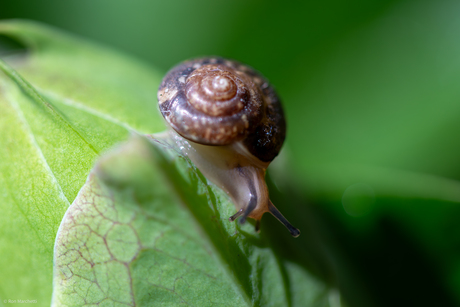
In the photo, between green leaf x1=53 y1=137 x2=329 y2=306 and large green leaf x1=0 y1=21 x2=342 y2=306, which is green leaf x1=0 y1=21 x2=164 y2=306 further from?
green leaf x1=53 y1=137 x2=329 y2=306

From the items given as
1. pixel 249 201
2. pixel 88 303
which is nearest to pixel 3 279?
pixel 88 303

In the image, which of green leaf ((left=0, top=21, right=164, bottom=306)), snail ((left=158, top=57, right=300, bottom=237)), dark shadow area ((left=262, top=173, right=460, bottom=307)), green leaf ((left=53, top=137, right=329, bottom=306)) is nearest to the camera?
green leaf ((left=53, top=137, right=329, bottom=306))

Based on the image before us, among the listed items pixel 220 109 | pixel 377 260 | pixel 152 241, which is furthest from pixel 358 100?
pixel 152 241

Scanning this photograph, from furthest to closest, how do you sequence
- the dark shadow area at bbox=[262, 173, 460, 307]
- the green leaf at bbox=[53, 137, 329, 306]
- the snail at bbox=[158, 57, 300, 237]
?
1. the dark shadow area at bbox=[262, 173, 460, 307]
2. the snail at bbox=[158, 57, 300, 237]
3. the green leaf at bbox=[53, 137, 329, 306]

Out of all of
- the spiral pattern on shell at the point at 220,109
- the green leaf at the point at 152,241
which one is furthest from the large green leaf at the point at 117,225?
the spiral pattern on shell at the point at 220,109

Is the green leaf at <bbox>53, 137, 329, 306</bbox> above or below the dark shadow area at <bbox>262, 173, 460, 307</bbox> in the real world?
above

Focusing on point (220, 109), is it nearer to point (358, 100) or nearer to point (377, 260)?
point (377, 260)

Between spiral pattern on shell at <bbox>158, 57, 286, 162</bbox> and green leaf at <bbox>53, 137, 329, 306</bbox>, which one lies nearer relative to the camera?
green leaf at <bbox>53, 137, 329, 306</bbox>

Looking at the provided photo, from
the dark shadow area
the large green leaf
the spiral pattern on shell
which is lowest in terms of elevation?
the dark shadow area

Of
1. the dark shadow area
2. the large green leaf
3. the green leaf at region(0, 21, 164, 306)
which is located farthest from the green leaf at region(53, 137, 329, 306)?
the dark shadow area
